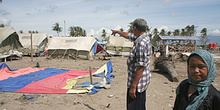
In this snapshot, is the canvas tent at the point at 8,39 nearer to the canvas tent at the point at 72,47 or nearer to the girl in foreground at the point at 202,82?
the canvas tent at the point at 72,47

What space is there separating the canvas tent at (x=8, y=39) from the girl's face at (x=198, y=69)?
1794 centimetres

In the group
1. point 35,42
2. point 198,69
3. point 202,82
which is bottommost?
point 202,82

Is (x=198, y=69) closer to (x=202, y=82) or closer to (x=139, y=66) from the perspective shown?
(x=202, y=82)

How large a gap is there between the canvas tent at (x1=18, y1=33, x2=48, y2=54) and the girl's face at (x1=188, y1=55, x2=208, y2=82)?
20.5m

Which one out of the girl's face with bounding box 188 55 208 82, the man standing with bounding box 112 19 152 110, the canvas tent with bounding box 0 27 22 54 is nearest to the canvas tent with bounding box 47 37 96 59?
the canvas tent with bounding box 0 27 22 54

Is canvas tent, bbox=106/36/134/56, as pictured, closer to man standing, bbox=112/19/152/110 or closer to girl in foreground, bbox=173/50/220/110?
man standing, bbox=112/19/152/110

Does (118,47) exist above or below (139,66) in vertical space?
above

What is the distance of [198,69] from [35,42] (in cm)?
2137

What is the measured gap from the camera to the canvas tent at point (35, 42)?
1898cm

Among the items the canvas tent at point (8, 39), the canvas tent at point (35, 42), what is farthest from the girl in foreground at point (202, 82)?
the canvas tent at point (35, 42)

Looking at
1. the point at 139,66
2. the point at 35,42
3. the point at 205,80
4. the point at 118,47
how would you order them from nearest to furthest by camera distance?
the point at 205,80, the point at 139,66, the point at 35,42, the point at 118,47

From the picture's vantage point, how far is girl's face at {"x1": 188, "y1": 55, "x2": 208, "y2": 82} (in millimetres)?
1176

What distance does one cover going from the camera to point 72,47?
49.7ft

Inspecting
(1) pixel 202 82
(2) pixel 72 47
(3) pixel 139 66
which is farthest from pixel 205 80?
(2) pixel 72 47
